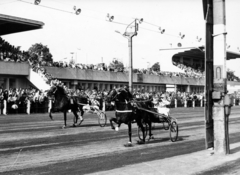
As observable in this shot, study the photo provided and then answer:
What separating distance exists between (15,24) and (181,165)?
35581 millimetres

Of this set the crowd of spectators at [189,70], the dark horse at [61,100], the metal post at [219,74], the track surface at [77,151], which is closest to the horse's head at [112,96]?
the track surface at [77,151]

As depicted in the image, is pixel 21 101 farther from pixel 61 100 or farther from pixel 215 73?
pixel 215 73

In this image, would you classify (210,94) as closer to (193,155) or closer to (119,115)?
(193,155)

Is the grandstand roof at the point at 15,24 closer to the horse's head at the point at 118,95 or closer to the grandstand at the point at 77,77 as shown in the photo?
the grandstand at the point at 77,77

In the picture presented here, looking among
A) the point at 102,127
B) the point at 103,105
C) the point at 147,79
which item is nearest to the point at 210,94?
the point at 102,127

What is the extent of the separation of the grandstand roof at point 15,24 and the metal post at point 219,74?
30443mm

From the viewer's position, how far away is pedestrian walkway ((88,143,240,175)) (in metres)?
7.84

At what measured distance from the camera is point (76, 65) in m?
45.7

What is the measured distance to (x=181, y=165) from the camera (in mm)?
8594

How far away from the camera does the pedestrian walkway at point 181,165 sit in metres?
7.84

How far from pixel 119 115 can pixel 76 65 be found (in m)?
34.3

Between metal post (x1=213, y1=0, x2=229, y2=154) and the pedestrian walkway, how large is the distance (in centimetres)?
49

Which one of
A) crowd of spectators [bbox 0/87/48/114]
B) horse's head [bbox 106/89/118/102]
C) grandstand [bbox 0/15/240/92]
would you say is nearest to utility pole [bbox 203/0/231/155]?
horse's head [bbox 106/89/118/102]

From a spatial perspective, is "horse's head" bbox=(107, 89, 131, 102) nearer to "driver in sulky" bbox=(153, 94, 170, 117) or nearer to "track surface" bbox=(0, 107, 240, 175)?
"track surface" bbox=(0, 107, 240, 175)
